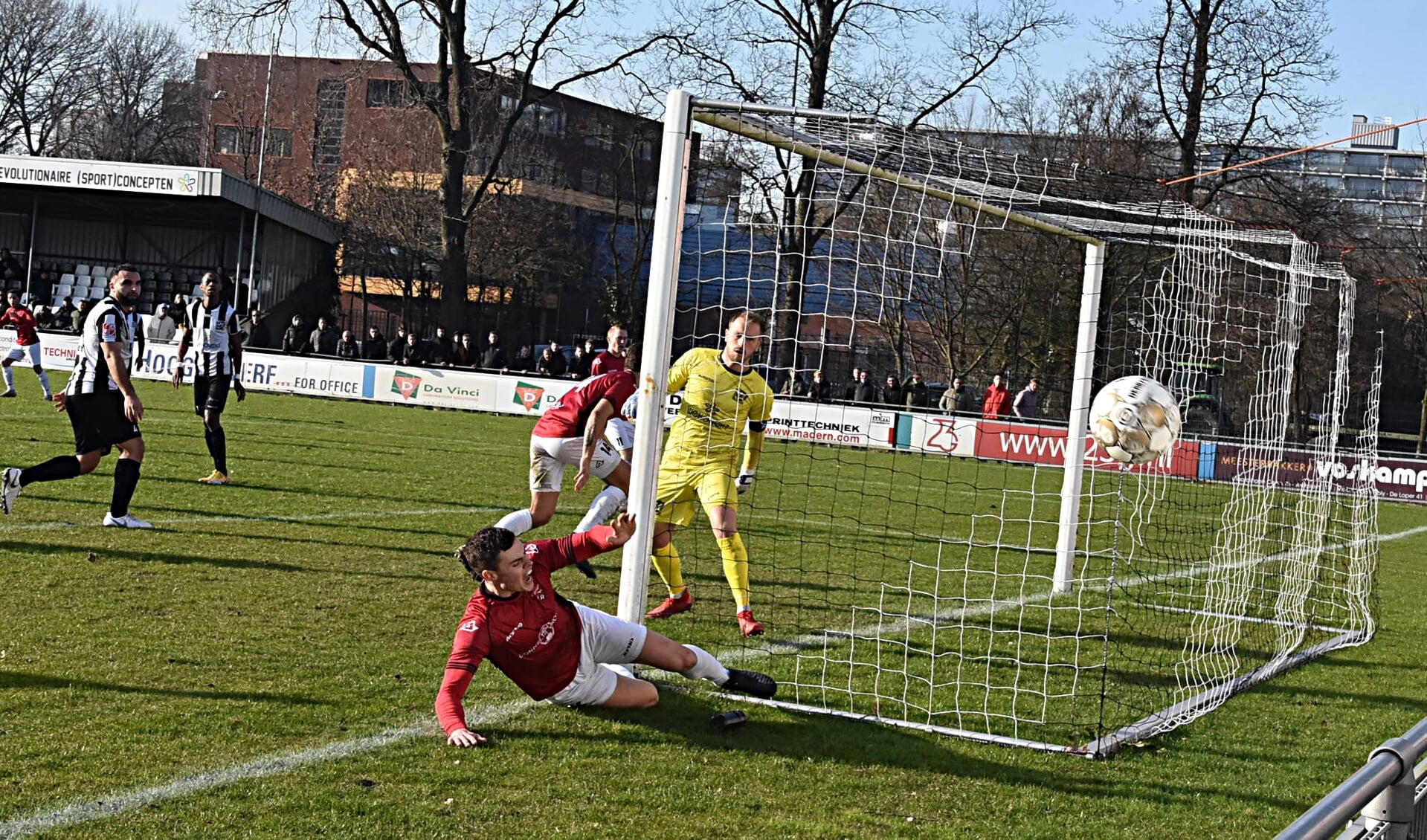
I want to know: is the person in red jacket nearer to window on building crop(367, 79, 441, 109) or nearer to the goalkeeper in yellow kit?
the goalkeeper in yellow kit

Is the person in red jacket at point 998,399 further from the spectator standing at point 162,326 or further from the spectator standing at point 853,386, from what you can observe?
the spectator standing at point 162,326

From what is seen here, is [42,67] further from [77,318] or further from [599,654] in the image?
[599,654]

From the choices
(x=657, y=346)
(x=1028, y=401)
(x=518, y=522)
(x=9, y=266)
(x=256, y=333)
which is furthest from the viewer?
(x=9, y=266)

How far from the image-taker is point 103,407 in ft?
30.0

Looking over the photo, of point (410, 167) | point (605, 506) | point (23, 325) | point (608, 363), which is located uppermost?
point (410, 167)

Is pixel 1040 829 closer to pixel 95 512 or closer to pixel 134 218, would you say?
pixel 95 512

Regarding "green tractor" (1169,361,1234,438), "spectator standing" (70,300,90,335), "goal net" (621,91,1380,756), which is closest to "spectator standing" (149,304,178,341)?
"spectator standing" (70,300,90,335)

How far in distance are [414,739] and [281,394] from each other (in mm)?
24855

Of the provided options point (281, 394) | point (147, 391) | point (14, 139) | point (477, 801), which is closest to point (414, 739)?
point (477, 801)

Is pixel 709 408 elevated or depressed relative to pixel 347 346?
depressed

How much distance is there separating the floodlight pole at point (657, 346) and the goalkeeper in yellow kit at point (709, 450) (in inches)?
54.7

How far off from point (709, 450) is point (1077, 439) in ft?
11.5

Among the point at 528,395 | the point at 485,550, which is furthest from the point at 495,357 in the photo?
the point at 485,550

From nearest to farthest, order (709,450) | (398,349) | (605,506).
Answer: (709,450) < (605,506) < (398,349)
